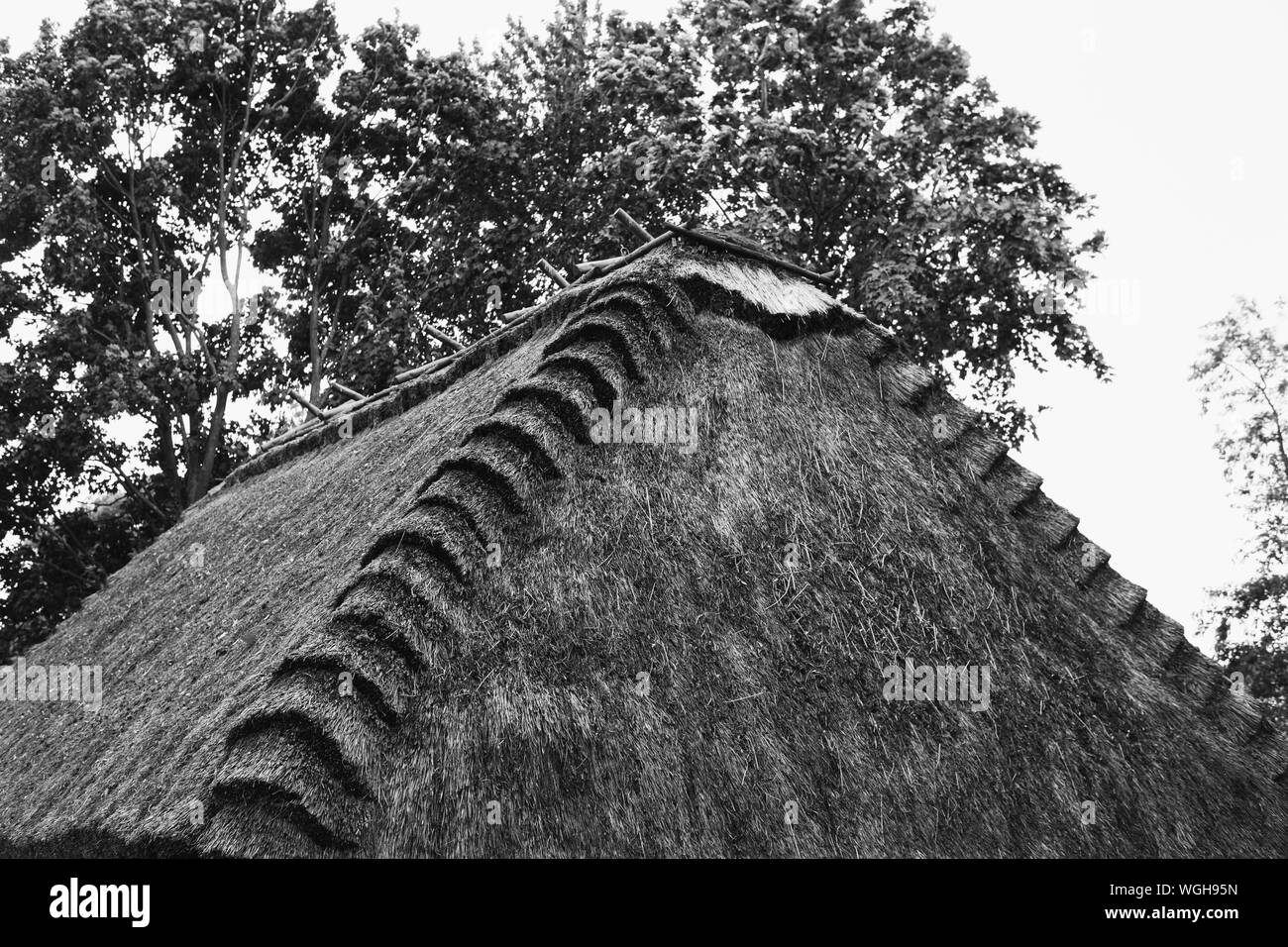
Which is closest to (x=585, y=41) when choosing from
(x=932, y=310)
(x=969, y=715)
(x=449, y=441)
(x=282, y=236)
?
(x=282, y=236)

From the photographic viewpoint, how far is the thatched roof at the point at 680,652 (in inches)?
221

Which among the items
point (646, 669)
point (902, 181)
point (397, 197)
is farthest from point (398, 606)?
point (397, 197)

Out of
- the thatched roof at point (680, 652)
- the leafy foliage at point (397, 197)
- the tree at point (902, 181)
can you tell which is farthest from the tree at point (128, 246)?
the thatched roof at point (680, 652)

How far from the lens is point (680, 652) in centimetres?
636

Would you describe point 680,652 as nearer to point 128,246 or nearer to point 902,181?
point 902,181

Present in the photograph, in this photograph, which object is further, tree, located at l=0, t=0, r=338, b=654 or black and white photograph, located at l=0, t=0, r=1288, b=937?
tree, located at l=0, t=0, r=338, b=654

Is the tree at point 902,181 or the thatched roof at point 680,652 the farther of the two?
the tree at point 902,181

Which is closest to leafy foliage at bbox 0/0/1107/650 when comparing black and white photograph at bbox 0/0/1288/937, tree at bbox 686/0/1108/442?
tree at bbox 686/0/1108/442

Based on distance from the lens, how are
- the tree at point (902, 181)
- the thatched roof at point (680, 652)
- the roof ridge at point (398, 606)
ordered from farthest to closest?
the tree at point (902, 181)
the thatched roof at point (680, 652)
the roof ridge at point (398, 606)

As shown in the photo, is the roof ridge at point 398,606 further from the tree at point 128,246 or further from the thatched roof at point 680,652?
the tree at point 128,246

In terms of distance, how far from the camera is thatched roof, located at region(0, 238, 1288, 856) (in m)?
5.60

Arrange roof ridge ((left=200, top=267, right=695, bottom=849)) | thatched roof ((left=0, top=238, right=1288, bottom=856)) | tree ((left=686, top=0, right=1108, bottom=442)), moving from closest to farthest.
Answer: roof ridge ((left=200, top=267, right=695, bottom=849)), thatched roof ((left=0, top=238, right=1288, bottom=856)), tree ((left=686, top=0, right=1108, bottom=442))

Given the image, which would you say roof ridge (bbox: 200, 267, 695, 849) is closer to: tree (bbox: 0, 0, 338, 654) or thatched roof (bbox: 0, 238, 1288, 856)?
thatched roof (bbox: 0, 238, 1288, 856)
